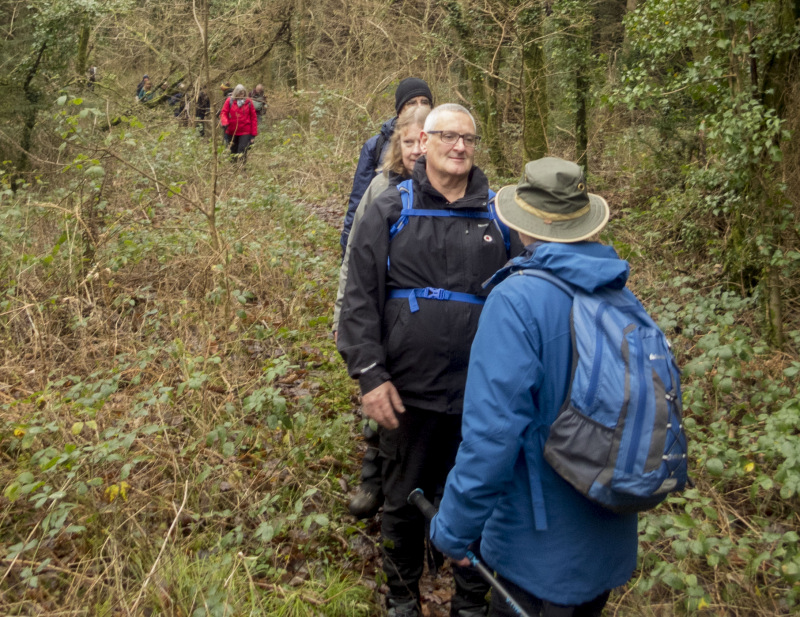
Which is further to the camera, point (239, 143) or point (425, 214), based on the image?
point (239, 143)

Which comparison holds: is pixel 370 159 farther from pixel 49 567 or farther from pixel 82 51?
pixel 82 51

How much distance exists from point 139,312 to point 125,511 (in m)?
2.73

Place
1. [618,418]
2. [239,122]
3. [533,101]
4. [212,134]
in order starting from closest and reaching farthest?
[618,418]
[212,134]
[533,101]
[239,122]

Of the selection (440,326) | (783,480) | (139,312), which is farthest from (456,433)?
(139,312)

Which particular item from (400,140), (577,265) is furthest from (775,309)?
(577,265)

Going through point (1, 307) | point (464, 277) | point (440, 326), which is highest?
point (464, 277)

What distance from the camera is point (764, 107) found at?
5125 millimetres

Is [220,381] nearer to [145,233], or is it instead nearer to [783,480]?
[145,233]

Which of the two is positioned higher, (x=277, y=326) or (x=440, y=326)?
(x=440, y=326)

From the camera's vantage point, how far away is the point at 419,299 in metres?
2.73

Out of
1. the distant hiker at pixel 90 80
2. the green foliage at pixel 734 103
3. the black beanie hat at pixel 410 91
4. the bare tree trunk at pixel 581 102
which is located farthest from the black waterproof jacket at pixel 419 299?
the bare tree trunk at pixel 581 102

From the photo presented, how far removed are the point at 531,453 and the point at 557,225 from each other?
27.5 inches

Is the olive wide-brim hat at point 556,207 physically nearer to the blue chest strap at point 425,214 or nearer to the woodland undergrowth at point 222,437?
the blue chest strap at point 425,214

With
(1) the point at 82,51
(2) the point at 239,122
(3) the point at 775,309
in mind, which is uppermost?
(1) the point at 82,51
